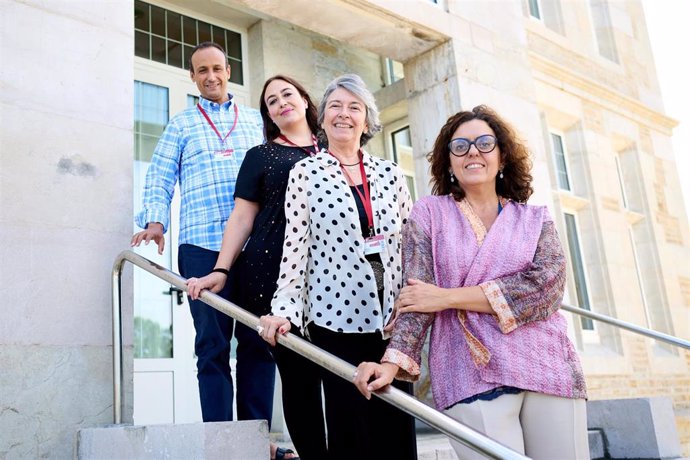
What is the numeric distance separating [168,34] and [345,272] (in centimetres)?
386

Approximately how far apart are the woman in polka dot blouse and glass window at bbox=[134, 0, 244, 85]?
10.9ft

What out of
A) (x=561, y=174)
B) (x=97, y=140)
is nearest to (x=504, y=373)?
(x=97, y=140)

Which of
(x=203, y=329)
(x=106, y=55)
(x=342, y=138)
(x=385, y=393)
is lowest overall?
(x=385, y=393)

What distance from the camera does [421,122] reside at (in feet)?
17.4

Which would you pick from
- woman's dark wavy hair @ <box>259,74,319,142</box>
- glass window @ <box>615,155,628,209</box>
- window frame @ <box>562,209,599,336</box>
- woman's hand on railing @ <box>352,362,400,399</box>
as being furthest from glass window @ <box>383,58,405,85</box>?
woman's hand on railing @ <box>352,362,400,399</box>

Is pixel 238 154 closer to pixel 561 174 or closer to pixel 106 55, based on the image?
pixel 106 55

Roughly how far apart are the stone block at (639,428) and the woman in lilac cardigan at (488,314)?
2521 millimetres

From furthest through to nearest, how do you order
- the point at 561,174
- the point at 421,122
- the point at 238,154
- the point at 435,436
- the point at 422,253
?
1. the point at 561,174
2. the point at 421,122
3. the point at 435,436
4. the point at 238,154
5. the point at 422,253

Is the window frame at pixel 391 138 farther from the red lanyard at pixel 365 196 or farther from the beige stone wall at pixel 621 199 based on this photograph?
the red lanyard at pixel 365 196

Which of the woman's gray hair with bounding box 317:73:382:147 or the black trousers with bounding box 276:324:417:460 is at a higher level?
the woman's gray hair with bounding box 317:73:382:147

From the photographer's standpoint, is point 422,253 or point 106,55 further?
point 106,55

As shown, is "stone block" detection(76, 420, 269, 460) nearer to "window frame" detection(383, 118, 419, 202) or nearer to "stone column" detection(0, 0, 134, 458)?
"stone column" detection(0, 0, 134, 458)

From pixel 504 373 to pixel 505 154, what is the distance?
65 cm

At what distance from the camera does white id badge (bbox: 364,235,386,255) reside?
2.20m
